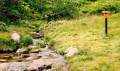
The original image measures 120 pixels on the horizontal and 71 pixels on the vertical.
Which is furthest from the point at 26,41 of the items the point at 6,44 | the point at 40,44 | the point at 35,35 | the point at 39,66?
the point at 39,66

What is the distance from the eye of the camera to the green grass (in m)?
18.3

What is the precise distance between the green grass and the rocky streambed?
0.69 metres

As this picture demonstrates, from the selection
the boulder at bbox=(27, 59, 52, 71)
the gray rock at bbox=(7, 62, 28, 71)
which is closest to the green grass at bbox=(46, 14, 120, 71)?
the boulder at bbox=(27, 59, 52, 71)

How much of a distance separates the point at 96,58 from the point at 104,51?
1.49m

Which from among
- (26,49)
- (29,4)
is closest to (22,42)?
(26,49)

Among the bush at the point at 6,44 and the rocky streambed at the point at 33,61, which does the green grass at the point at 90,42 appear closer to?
the rocky streambed at the point at 33,61

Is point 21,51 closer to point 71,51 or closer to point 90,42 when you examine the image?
point 71,51

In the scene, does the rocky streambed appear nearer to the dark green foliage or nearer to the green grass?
the dark green foliage

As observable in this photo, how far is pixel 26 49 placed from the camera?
25031 millimetres

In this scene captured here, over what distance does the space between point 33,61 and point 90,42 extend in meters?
4.90

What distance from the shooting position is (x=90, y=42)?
23.5 meters

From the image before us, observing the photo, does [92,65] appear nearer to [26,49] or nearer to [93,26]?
[26,49]

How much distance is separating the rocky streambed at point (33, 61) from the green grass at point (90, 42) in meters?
0.69

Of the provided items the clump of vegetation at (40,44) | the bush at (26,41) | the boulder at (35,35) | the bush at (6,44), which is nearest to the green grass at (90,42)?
the boulder at (35,35)
